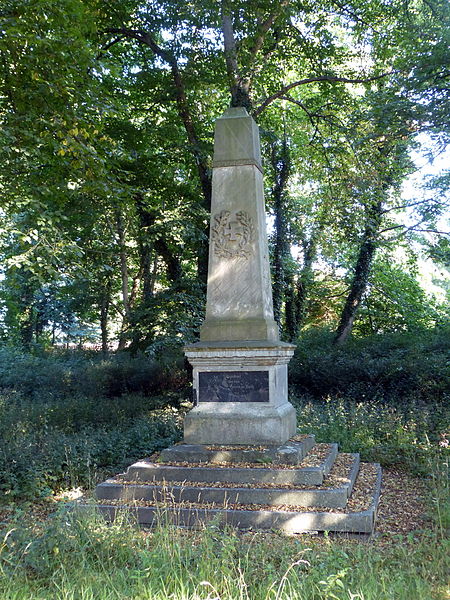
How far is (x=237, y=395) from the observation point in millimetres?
7203

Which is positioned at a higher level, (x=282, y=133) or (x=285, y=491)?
(x=282, y=133)

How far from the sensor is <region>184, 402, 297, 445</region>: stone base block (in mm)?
7000

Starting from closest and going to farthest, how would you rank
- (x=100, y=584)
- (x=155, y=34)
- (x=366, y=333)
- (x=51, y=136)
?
1. (x=100, y=584)
2. (x=51, y=136)
3. (x=155, y=34)
4. (x=366, y=333)

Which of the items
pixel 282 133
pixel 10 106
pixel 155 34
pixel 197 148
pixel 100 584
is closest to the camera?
pixel 100 584

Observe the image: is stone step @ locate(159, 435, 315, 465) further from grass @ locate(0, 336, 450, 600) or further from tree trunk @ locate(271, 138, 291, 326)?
tree trunk @ locate(271, 138, 291, 326)

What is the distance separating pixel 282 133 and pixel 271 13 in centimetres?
610

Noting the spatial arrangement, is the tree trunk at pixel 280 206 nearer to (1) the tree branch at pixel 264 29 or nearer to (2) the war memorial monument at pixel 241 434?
(1) the tree branch at pixel 264 29

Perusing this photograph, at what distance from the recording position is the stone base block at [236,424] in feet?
23.0

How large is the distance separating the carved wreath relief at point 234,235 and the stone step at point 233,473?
274cm

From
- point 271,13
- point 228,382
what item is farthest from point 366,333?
point 228,382

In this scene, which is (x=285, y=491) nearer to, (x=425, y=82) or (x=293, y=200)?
(x=425, y=82)

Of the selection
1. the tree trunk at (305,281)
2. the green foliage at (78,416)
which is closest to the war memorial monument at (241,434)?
the green foliage at (78,416)

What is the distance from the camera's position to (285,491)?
5.90 m

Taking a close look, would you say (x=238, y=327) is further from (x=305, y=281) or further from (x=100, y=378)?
(x=305, y=281)
